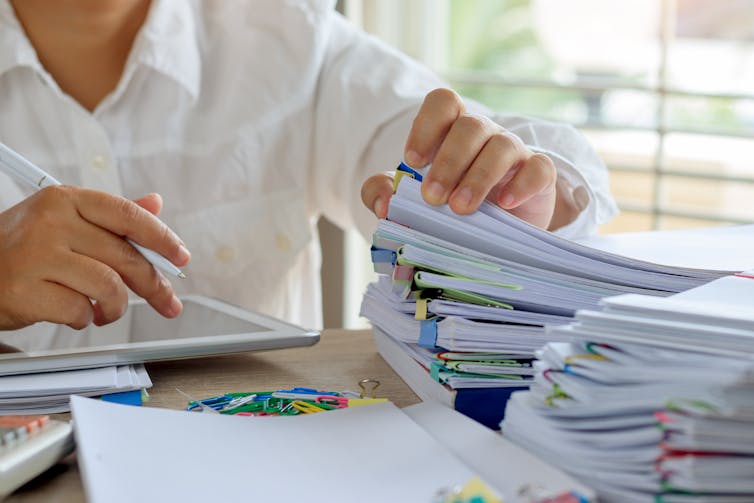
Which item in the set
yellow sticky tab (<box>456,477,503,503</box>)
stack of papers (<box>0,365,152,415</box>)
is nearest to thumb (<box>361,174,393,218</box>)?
stack of papers (<box>0,365,152,415</box>)

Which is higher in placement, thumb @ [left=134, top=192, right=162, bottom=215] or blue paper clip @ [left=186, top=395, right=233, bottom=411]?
thumb @ [left=134, top=192, right=162, bottom=215]

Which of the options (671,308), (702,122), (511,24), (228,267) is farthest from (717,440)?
(511,24)

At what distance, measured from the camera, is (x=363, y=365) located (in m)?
0.69

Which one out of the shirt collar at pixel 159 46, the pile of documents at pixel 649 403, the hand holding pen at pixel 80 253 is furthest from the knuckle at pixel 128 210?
the shirt collar at pixel 159 46

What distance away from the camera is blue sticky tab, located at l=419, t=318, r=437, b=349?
1.89ft

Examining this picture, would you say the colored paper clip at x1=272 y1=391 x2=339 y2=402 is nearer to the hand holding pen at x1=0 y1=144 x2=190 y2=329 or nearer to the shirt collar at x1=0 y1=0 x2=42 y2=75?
the hand holding pen at x1=0 y1=144 x2=190 y2=329

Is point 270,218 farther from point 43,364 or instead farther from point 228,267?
point 43,364

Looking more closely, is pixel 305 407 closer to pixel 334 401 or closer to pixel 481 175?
pixel 334 401

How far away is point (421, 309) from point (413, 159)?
0.38ft

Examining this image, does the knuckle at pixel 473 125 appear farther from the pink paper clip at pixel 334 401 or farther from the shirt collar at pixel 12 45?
the shirt collar at pixel 12 45

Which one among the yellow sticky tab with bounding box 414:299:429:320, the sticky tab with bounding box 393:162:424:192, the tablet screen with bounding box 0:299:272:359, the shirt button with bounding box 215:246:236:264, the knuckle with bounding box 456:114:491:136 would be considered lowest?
the tablet screen with bounding box 0:299:272:359

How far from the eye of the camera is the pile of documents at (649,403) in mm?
395

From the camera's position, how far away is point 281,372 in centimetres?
68

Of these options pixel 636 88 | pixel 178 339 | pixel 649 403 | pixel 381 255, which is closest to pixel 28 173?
pixel 178 339
